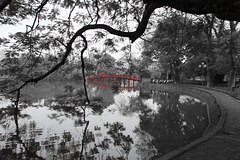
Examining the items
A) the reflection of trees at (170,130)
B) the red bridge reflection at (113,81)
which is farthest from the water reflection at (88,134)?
the red bridge reflection at (113,81)

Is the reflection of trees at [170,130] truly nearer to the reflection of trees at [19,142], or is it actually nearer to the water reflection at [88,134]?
the water reflection at [88,134]

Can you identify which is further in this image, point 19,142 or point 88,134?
point 88,134

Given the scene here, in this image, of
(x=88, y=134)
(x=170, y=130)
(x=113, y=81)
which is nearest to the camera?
(x=88, y=134)

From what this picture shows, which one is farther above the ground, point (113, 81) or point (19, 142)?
point (113, 81)

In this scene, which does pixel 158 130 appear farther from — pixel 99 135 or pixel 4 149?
pixel 4 149

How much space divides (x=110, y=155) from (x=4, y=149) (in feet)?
9.21

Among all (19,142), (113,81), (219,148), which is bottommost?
(19,142)

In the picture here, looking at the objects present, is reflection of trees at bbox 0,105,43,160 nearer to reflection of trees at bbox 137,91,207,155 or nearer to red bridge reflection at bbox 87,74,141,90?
red bridge reflection at bbox 87,74,141,90

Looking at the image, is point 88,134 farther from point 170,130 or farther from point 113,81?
point 170,130

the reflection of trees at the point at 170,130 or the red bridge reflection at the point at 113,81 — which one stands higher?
the red bridge reflection at the point at 113,81

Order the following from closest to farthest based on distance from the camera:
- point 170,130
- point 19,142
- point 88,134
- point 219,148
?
point 219,148
point 19,142
point 88,134
point 170,130

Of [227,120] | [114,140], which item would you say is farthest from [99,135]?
[227,120]

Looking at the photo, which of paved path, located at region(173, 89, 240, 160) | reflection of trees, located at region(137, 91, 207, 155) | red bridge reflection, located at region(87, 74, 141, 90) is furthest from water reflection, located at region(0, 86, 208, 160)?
paved path, located at region(173, 89, 240, 160)

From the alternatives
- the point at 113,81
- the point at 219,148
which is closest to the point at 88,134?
the point at 113,81
